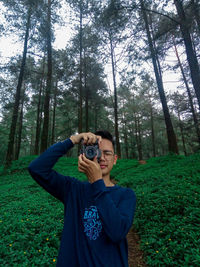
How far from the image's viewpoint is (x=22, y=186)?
8.28 m

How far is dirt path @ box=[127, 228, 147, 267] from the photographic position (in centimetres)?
319

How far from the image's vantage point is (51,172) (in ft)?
5.19

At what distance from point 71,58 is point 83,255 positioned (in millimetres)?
18717

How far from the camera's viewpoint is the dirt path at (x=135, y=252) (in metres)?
3.19

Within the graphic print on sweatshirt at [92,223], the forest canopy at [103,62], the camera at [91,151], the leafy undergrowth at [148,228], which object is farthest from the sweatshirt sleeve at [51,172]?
the forest canopy at [103,62]

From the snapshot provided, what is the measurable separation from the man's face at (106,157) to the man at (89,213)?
1cm

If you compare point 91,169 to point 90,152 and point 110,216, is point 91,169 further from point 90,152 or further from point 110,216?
point 110,216

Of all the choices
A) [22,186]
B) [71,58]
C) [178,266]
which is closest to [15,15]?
[71,58]

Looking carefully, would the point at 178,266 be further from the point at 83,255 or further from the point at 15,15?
the point at 15,15

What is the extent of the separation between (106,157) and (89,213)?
651 mm

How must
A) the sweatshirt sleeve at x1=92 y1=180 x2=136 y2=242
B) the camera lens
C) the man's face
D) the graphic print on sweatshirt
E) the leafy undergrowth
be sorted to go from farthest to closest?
the leafy undergrowth → the man's face → the camera lens → the graphic print on sweatshirt → the sweatshirt sleeve at x1=92 y1=180 x2=136 y2=242

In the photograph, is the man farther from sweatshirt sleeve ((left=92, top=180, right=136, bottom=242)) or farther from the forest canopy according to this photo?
the forest canopy

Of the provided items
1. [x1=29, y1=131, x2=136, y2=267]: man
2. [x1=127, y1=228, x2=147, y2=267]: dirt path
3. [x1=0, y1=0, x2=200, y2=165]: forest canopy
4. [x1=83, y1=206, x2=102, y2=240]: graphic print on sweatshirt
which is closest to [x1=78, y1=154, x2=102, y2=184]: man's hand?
[x1=29, y1=131, x2=136, y2=267]: man

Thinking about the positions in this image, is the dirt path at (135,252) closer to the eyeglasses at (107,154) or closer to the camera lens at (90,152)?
the eyeglasses at (107,154)
